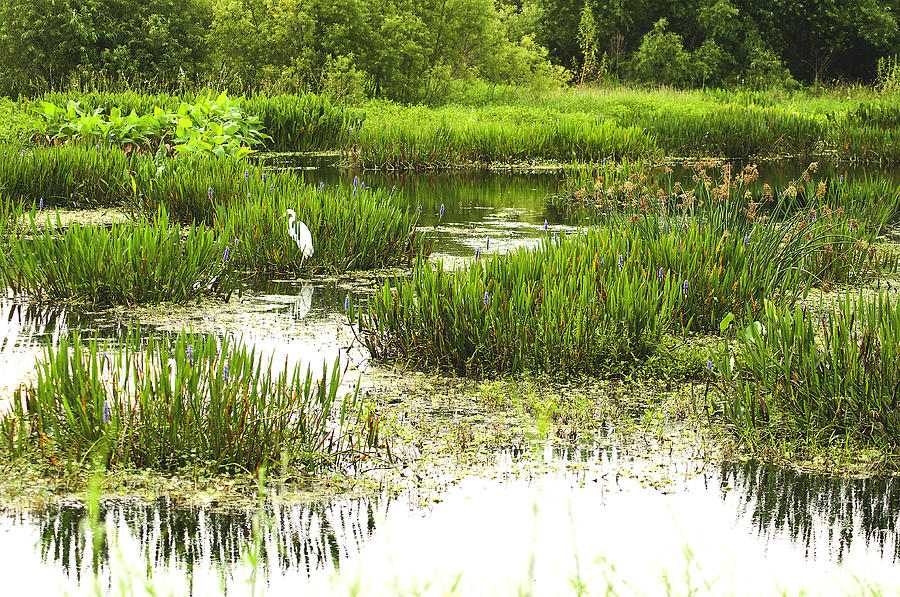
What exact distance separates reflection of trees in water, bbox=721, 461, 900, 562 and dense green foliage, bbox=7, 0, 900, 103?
55.8 feet

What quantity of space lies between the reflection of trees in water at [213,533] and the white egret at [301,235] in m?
3.63

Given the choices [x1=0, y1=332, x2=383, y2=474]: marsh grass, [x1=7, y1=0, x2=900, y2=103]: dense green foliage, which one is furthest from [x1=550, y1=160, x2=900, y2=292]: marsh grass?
[x1=7, y1=0, x2=900, y2=103]: dense green foliage

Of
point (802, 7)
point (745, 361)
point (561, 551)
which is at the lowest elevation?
point (561, 551)

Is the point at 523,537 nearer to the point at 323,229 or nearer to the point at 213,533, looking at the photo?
the point at 213,533

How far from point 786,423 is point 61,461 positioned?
2522 millimetres

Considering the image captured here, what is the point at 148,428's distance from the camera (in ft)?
12.1

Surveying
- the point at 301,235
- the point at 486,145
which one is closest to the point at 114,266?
the point at 301,235

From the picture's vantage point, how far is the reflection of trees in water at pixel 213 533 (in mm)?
3150

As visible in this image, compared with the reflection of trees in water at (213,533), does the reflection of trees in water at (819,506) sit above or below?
above

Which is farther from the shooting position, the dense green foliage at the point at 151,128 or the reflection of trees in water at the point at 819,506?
the dense green foliage at the point at 151,128

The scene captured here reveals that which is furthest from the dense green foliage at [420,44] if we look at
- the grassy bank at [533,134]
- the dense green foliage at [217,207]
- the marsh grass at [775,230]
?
the marsh grass at [775,230]

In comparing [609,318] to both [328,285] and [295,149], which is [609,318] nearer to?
[328,285]

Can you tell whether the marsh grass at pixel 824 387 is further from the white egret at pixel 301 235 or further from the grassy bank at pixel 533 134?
the grassy bank at pixel 533 134

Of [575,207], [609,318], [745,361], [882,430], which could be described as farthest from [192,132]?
[882,430]
